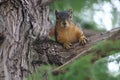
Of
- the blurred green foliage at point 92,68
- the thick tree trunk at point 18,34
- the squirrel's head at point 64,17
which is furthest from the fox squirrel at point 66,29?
the blurred green foliage at point 92,68

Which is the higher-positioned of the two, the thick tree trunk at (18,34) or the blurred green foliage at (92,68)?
the thick tree trunk at (18,34)

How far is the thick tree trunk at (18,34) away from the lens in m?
2.48

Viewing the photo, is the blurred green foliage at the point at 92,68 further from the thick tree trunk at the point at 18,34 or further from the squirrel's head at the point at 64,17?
the squirrel's head at the point at 64,17

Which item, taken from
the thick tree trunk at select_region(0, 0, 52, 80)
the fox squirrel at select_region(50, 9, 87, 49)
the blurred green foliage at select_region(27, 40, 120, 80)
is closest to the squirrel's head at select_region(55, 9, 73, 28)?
the fox squirrel at select_region(50, 9, 87, 49)

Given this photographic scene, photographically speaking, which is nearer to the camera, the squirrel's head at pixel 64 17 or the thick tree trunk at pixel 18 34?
the thick tree trunk at pixel 18 34

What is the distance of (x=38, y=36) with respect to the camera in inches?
106

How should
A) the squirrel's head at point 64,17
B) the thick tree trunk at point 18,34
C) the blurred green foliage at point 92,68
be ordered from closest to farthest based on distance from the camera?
the blurred green foliage at point 92,68 → the thick tree trunk at point 18,34 → the squirrel's head at point 64,17

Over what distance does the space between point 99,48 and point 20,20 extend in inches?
42.2

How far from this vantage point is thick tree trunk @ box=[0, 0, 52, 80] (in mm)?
2484

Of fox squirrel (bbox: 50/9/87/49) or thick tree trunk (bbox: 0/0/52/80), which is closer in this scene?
thick tree trunk (bbox: 0/0/52/80)

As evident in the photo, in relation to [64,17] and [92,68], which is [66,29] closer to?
[64,17]

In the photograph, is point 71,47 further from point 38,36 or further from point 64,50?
point 38,36

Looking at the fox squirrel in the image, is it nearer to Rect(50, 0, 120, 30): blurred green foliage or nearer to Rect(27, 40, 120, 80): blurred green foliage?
Rect(50, 0, 120, 30): blurred green foliage

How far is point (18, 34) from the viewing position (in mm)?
2580
